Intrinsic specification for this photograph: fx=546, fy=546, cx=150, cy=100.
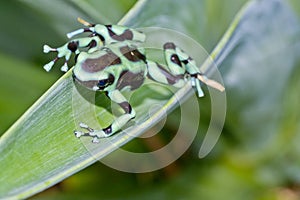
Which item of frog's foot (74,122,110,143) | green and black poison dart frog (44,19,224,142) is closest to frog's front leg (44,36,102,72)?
green and black poison dart frog (44,19,224,142)

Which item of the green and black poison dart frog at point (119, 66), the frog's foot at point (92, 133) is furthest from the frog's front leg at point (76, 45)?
the frog's foot at point (92, 133)

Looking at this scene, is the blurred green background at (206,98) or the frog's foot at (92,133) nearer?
the frog's foot at (92,133)

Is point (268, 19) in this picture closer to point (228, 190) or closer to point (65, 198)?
point (228, 190)

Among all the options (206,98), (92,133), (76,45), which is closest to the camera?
(92,133)

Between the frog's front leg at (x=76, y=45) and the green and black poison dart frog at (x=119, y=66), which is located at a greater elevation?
the frog's front leg at (x=76, y=45)

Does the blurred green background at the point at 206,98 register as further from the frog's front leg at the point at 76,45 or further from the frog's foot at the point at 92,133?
the frog's foot at the point at 92,133

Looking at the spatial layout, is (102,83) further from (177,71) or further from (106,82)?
(177,71)

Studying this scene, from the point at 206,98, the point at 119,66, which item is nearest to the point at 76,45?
the point at 119,66
